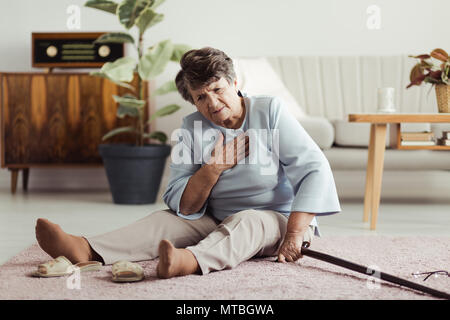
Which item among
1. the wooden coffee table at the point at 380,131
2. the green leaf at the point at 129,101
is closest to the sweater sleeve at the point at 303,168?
the wooden coffee table at the point at 380,131

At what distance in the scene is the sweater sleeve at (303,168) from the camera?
156cm

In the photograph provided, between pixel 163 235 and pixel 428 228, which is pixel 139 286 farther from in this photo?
pixel 428 228

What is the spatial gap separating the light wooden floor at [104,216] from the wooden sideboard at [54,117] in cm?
26

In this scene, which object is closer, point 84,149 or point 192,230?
point 192,230

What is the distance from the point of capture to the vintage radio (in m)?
3.61

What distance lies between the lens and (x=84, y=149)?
3539 millimetres

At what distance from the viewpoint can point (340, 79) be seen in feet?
11.9

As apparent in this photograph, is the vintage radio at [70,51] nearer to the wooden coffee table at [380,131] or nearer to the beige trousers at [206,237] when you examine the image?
the wooden coffee table at [380,131]

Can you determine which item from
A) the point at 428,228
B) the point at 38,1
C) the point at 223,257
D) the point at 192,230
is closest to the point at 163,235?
the point at 192,230

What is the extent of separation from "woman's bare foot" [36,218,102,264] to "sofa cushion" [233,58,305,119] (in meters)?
1.87

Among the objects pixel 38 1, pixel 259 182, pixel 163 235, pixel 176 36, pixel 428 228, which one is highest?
pixel 38 1

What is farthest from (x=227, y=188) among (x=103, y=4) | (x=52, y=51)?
(x=52, y=51)

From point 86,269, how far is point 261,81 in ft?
6.97
